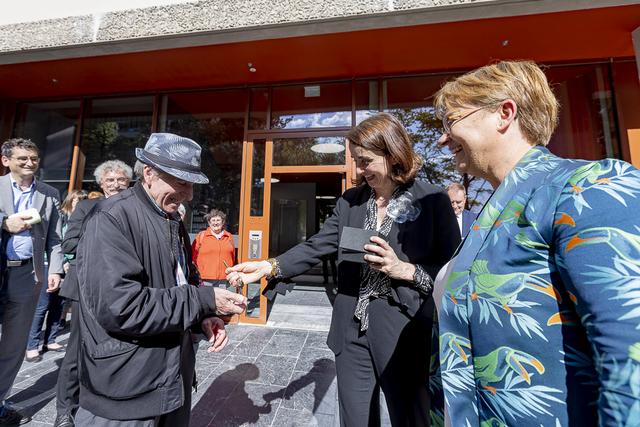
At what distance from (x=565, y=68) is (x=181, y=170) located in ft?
19.6

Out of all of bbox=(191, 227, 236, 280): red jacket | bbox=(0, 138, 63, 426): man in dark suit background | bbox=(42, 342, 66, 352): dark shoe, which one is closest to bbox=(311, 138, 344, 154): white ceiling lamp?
bbox=(191, 227, 236, 280): red jacket

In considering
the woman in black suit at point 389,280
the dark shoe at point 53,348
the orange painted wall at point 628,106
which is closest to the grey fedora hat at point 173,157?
the woman in black suit at point 389,280

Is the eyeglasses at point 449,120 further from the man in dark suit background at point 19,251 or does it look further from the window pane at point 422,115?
the window pane at point 422,115

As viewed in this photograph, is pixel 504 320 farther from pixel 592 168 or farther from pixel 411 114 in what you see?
pixel 411 114

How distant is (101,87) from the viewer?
567 cm

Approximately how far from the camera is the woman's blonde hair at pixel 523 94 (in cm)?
90

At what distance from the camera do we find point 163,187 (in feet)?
4.99

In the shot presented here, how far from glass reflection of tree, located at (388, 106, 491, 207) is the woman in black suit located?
342cm

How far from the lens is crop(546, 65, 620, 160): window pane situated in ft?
15.3

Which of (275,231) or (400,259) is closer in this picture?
(400,259)

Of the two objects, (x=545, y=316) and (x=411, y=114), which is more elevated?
(x=411, y=114)

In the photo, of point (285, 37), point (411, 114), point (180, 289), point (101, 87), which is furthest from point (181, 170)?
point (101, 87)

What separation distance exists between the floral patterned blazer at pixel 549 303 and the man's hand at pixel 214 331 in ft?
4.16

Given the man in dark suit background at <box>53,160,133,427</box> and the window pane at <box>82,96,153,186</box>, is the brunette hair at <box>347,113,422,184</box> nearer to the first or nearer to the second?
the man in dark suit background at <box>53,160,133,427</box>
